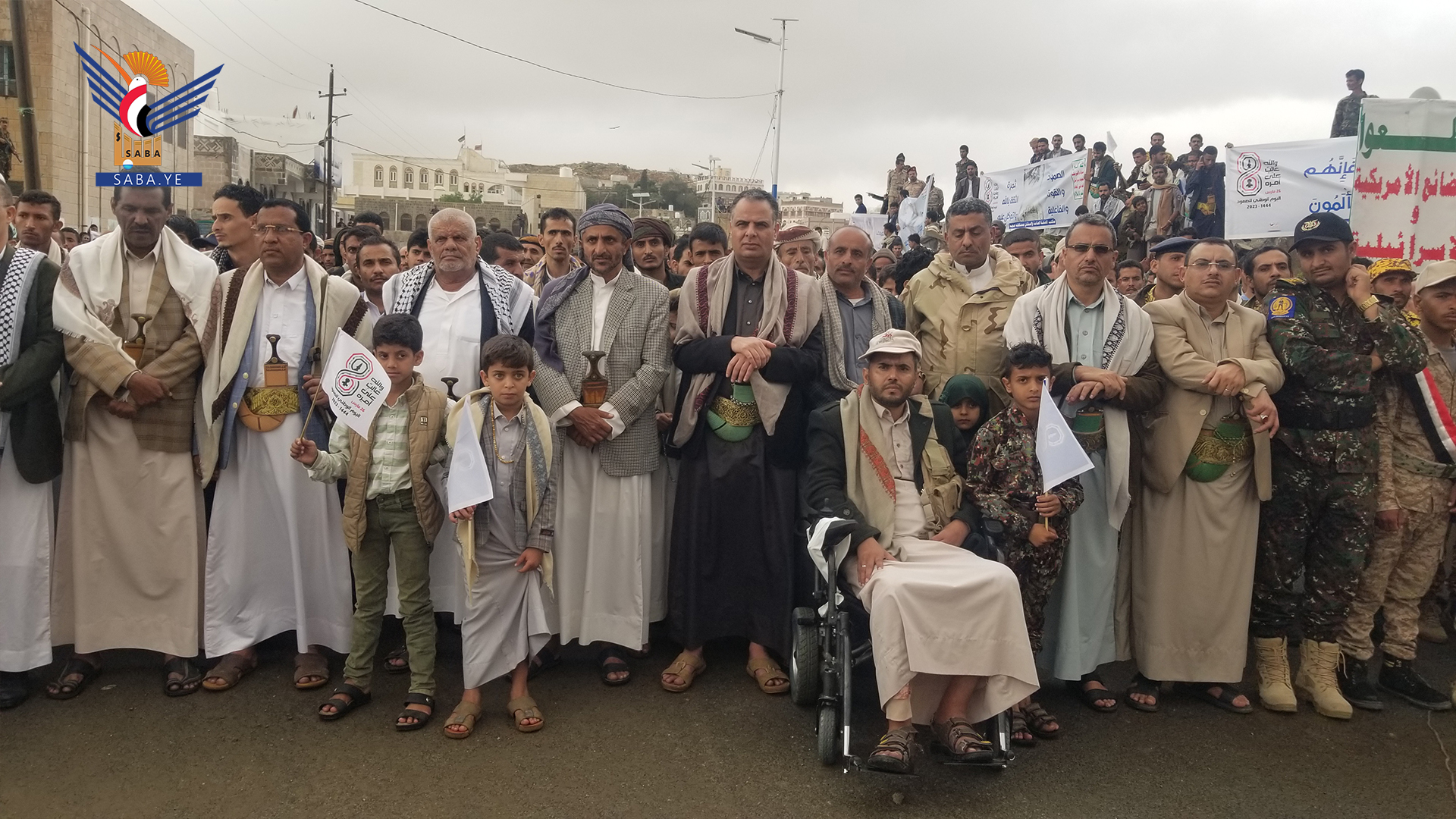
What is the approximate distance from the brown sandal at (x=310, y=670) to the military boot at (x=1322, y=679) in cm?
459

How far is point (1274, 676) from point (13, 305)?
232 inches

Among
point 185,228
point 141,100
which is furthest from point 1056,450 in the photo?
point 141,100

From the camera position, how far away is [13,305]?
4.10 metres

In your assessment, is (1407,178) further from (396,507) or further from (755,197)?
(396,507)

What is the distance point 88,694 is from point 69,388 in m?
1.40

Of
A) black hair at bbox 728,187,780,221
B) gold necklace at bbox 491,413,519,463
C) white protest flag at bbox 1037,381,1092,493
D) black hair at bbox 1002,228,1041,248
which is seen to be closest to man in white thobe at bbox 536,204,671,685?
gold necklace at bbox 491,413,519,463

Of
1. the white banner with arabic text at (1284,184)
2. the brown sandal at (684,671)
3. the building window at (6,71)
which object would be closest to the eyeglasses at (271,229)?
the brown sandal at (684,671)

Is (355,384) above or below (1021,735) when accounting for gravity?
above

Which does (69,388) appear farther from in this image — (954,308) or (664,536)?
(954,308)

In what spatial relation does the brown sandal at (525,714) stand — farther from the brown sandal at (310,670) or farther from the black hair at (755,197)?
the black hair at (755,197)

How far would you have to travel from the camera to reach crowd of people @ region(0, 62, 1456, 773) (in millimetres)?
4059

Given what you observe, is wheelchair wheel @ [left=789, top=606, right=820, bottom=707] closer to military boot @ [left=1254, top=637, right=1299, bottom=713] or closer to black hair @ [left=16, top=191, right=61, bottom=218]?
military boot @ [left=1254, top=637, right=1299, bottom=713]

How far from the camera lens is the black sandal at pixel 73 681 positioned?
4184mm

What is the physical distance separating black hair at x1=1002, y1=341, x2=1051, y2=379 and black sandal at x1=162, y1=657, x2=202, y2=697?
3907mm
